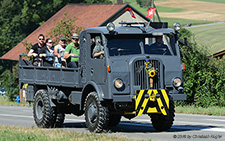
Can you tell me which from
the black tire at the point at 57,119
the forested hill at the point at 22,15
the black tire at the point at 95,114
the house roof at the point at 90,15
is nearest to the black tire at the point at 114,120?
the black tire at the point at 57,119

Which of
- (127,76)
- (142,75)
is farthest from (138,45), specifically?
(127,76)

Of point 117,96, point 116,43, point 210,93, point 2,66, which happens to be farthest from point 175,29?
point 2,66

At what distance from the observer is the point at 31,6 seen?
7394 centimetres

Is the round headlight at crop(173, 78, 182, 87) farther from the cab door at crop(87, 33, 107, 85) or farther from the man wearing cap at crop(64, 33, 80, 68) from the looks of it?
the man wearing cap at crop(64, 33, 80, 68)

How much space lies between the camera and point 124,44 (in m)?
12.8

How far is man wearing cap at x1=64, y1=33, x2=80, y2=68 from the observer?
14111mm

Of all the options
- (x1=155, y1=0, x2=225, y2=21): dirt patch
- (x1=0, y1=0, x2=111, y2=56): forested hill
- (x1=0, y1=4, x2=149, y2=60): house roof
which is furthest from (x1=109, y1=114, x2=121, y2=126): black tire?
(x1=155, y1=0, x2=225, y2=21): dirt patch

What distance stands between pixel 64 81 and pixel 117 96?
241cm

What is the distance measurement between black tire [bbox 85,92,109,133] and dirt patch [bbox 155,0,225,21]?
115 m

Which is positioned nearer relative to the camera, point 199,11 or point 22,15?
point 22,15

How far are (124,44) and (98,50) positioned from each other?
600 mm

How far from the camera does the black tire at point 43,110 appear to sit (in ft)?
48.6

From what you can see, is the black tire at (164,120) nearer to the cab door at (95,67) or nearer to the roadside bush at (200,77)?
the cab door at (95,67)

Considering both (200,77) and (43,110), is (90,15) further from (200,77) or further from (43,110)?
(43,110)
